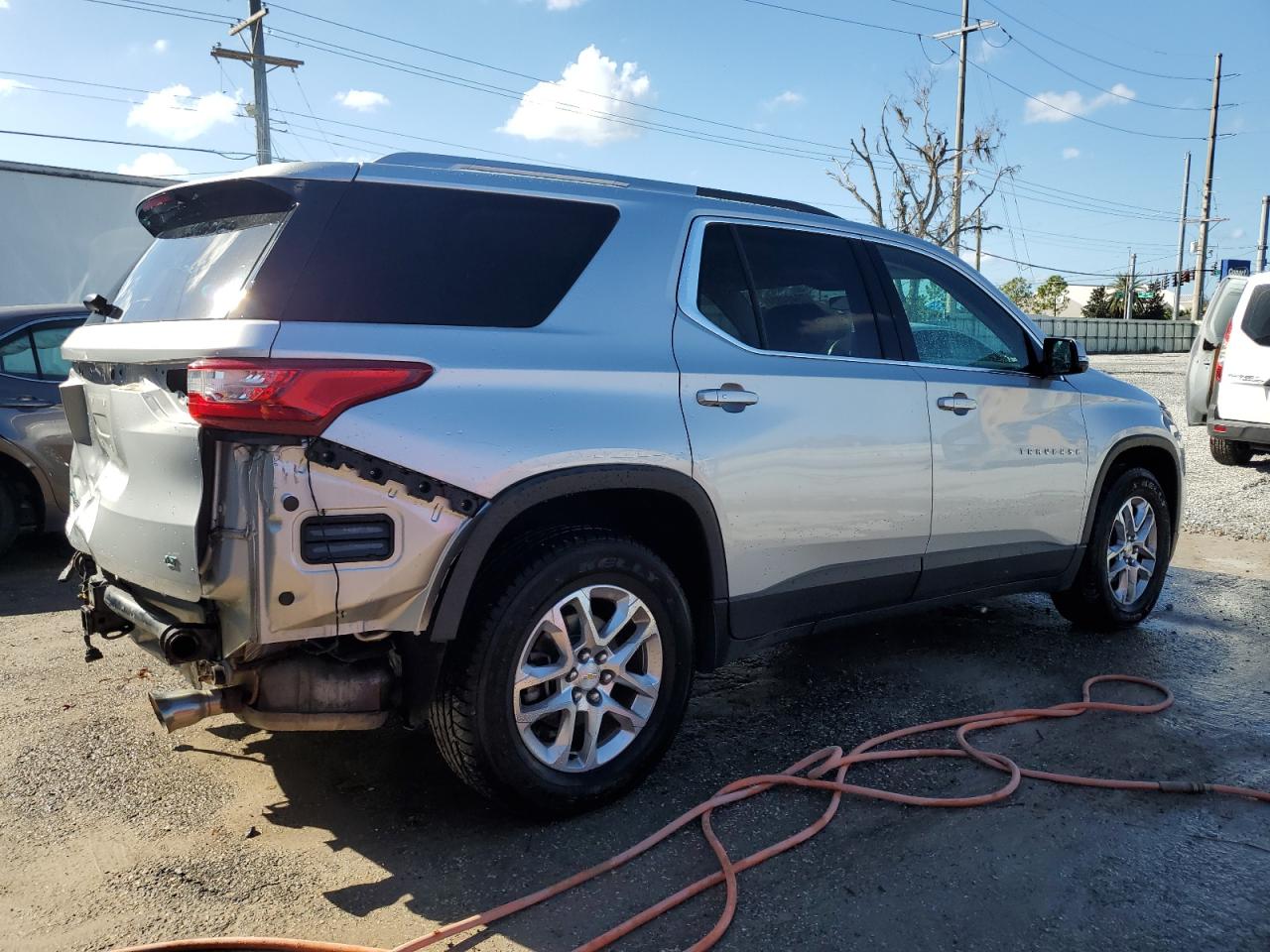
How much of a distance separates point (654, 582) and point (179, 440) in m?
1.42

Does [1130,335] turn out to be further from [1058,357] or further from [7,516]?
[7,516]

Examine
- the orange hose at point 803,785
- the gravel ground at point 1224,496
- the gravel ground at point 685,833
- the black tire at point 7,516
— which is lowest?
the gravel ground at point 685,833

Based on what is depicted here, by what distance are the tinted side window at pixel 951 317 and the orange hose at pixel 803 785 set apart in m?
1.47

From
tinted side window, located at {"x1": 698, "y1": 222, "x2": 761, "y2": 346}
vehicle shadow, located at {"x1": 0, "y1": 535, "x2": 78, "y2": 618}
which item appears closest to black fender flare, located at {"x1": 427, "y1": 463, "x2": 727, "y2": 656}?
tinted side window, located at {"x1": 698, "y1": 222, "x2": 761, "y2": 346}

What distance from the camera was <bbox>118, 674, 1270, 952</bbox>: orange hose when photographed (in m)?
2.40

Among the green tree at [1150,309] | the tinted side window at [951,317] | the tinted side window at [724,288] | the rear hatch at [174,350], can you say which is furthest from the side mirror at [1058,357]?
the green tree at [1150,309]

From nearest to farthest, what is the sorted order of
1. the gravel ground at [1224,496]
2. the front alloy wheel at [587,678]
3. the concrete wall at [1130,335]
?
1. the front alloy wheel at [587,678]
2. the gravel ground at [1224,496]
3. the concrete wall at [1130,335]

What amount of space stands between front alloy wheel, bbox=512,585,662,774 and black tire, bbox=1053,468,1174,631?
276cm

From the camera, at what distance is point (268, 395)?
2.44 metres

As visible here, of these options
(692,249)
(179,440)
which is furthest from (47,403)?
(692,249)

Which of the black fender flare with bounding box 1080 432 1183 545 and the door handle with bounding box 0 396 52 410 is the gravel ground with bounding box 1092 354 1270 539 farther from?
the door handle with bounding box 0 396 52 410

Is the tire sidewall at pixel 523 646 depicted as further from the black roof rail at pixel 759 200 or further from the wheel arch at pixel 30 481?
the wheel arch at pixel 30 481

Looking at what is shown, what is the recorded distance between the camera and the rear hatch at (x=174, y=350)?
2.54m

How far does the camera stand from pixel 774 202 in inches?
153
